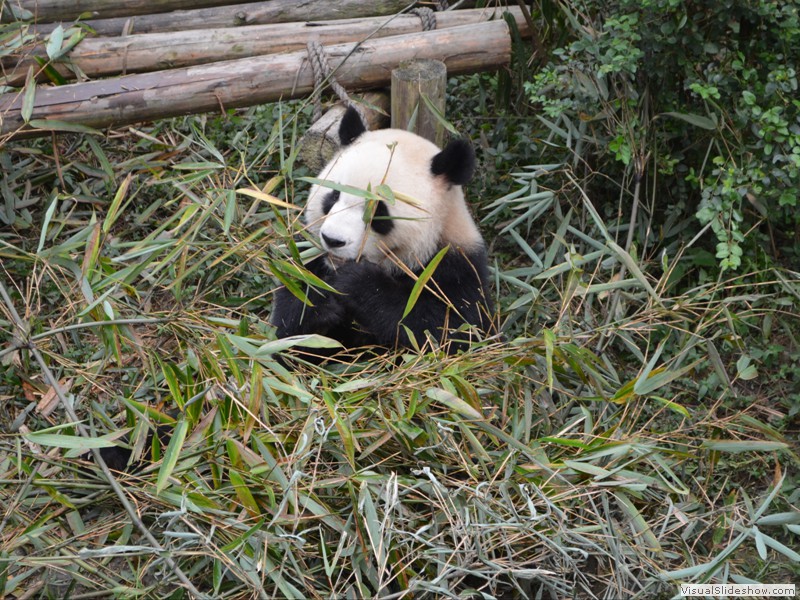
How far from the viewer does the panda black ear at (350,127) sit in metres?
3.64

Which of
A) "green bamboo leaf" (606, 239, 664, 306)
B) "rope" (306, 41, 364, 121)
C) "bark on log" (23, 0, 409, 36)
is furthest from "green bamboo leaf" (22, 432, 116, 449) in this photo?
"bark on log" (23, 0, 409, 36)

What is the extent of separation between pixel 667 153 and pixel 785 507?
5.61 ft

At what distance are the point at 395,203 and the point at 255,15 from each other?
2.08 m

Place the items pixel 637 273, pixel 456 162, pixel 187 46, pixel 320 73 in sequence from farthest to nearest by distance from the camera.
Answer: pixel 187 46, pixel 320 73, pixel 456 162, pixel 637 273

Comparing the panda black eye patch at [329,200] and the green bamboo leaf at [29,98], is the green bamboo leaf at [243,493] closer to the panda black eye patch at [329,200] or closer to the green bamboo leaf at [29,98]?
the panda black eye patch at [329,200]

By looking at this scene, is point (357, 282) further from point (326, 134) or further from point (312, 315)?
point (326, 134)

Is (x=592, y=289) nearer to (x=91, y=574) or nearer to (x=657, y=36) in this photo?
(x=657, y=36)

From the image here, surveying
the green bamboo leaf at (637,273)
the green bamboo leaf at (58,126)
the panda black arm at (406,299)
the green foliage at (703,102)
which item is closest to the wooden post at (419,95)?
the green foliage at (703,102)

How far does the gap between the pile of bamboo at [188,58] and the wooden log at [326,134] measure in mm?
138

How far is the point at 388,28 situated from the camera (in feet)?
14.7

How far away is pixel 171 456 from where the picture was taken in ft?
8.13

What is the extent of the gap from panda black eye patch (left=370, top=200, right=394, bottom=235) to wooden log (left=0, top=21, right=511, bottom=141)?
1046 mm

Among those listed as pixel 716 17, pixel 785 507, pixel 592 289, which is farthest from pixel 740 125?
pixel 785 507

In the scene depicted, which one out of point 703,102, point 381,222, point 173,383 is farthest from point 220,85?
point 703,102
